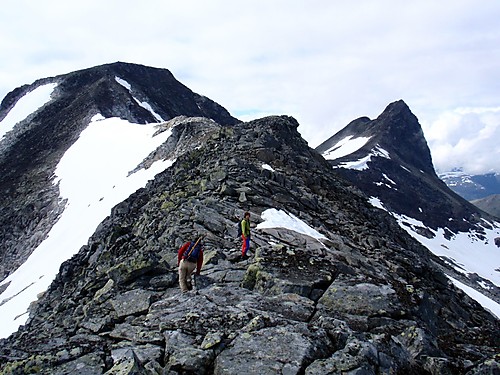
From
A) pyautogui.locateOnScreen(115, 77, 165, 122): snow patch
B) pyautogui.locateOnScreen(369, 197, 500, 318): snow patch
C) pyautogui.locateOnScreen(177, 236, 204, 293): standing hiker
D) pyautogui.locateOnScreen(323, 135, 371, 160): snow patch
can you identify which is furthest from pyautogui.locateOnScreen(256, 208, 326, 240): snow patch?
pyautogui.locateOnScreen(323, 135, 371, 160): snow patch

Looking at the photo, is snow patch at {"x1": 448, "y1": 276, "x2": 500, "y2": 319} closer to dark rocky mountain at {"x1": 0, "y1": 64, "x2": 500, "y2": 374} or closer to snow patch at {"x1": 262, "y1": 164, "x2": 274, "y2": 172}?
dark rocky mountain at {"x1": 0, "y1": 64, "x2": 500, "y2": 374}

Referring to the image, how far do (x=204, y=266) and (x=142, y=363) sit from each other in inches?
237

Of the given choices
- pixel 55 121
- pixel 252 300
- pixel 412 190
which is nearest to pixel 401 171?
pixel 412 190

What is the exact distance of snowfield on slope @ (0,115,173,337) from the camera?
28.1 meters

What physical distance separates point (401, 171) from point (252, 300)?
136m

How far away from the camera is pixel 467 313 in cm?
1886

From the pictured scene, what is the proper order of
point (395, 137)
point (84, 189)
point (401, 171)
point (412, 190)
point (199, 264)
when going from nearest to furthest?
1. point (199, 264)
2. point (84, 189)
3. point (412, 190)
4. point (401, 171)
5. point (395, 137)

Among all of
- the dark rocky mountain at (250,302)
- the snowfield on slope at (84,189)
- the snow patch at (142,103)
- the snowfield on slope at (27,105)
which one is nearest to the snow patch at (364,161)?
the snow patch at (142,103)

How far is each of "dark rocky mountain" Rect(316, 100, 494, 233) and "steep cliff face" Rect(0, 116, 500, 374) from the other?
7577cm

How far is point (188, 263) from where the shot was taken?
12898mm

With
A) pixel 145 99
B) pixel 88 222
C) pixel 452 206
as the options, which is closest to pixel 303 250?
pixel 88 222

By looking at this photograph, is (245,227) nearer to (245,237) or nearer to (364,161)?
(245,237)

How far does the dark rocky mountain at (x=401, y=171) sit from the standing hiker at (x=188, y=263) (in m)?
84.4

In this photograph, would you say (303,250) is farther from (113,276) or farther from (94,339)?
(94,339)
